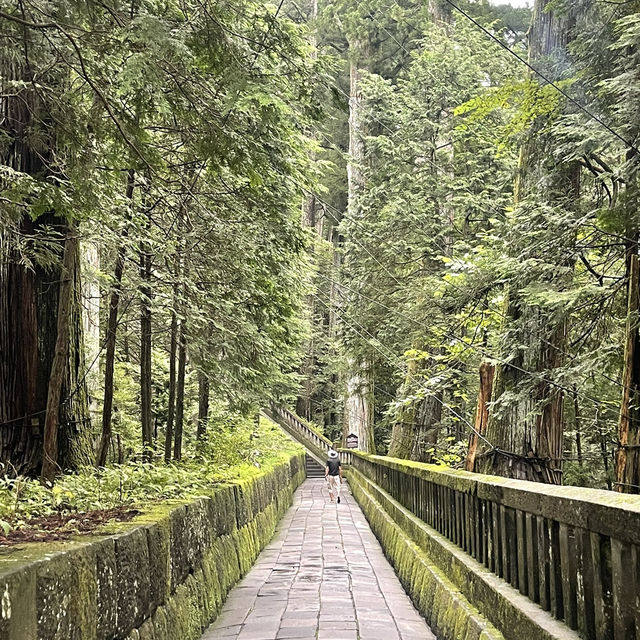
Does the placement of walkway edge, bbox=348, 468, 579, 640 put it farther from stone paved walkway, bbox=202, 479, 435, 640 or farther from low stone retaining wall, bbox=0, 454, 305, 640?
low stone retaining wall, bbox=0, 454, 305, 640

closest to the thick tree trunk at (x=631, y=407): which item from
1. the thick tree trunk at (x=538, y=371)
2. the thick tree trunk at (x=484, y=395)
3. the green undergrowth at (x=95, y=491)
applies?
the thick tree trunk at (x=538, y=371)

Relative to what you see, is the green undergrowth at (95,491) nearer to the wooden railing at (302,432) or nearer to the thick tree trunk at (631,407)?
the thick tree trunk at (631,407)

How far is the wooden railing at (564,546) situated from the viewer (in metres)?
2.31

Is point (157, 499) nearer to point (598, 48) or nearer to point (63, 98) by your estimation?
point (63, 98)

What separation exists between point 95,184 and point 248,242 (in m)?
2.48

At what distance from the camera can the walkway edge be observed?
3275mm

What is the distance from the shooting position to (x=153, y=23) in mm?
3762

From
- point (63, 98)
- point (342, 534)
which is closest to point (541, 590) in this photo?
point (63, 98)

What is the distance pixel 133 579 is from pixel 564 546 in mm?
1969

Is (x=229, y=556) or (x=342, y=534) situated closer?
(x=229, y=556)

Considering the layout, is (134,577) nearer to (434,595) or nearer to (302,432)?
(434,595)

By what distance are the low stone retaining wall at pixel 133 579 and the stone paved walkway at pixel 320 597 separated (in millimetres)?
280

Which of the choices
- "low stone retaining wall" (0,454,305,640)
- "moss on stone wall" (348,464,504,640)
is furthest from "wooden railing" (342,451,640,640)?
"low stone retaining wall" (0,454,305,640)

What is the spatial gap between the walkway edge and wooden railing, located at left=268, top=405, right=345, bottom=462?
75.9 feet
